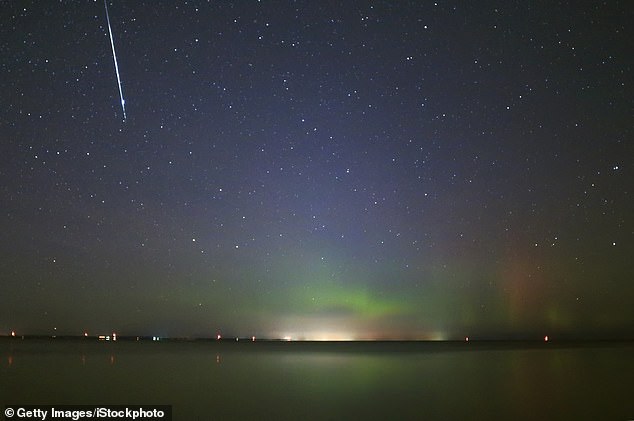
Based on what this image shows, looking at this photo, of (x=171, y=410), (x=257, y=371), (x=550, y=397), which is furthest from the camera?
(x=257, y=371)

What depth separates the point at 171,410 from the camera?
32.8 ft

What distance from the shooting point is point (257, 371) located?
1820 cm

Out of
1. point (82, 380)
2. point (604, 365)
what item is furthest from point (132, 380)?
point (604, 365)

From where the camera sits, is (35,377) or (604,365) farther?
(604,365)

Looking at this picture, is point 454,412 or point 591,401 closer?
point 454,412

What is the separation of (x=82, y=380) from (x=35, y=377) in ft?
6.20

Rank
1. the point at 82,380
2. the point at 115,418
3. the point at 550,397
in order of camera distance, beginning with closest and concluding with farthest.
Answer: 1. the point at 115,418
2. the point at 550,397
3. the point at 82,380

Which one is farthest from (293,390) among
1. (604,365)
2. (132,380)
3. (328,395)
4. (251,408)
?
(604,365)

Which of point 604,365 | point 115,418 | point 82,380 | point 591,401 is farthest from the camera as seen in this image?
point 604,365

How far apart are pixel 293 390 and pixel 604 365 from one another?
48.1ft

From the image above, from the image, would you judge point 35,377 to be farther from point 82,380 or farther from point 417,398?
point 417,398

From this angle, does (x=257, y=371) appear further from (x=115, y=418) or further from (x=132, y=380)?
(x=115, y=418)

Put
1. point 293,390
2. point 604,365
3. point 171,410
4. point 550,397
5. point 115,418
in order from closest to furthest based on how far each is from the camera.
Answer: point 115,418
point 171,410
point 550,397
point 293,390
point 604,365

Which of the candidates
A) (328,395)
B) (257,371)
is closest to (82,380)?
(257,371)
